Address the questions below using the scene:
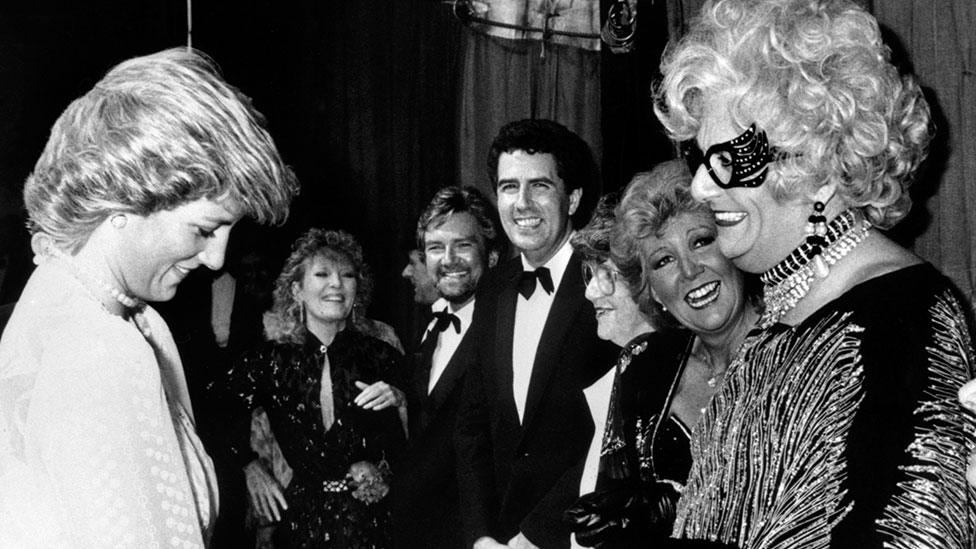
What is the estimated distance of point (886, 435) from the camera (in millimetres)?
875

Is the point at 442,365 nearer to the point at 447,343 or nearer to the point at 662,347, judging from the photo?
the point at 447,343

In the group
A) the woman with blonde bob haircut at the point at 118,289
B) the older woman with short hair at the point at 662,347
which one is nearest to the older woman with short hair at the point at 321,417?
the older woman with short hair at the point at 662,347

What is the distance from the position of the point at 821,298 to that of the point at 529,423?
3.36 ft

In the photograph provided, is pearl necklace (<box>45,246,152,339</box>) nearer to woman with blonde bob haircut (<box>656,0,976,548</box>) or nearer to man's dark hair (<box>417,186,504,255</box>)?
woman with blonde bob haircut (<box>656,0,976,548</box>)

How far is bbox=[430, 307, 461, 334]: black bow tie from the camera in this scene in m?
2.42

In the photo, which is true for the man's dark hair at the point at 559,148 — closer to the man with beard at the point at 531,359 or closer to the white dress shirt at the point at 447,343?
the man with beard at the point at 531,359

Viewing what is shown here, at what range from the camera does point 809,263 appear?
998mm

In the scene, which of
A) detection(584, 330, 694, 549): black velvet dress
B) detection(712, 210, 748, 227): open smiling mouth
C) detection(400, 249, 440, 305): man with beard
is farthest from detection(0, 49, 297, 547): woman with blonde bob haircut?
detection(400, 249, 440, 305): man with beard

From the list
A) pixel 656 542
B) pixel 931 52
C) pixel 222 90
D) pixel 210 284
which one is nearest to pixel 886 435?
pixel 656 542

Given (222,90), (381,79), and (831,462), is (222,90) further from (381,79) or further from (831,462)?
(381,79)

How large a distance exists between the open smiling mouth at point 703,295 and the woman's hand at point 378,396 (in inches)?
38.9

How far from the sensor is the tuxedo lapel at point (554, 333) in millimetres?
1939

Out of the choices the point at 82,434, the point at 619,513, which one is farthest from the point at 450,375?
the point at 82,434

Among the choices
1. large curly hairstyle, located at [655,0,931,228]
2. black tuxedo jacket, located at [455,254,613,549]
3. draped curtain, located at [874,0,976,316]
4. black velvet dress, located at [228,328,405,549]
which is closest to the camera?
large curly hairstyle, located at [655,0,931,228]
